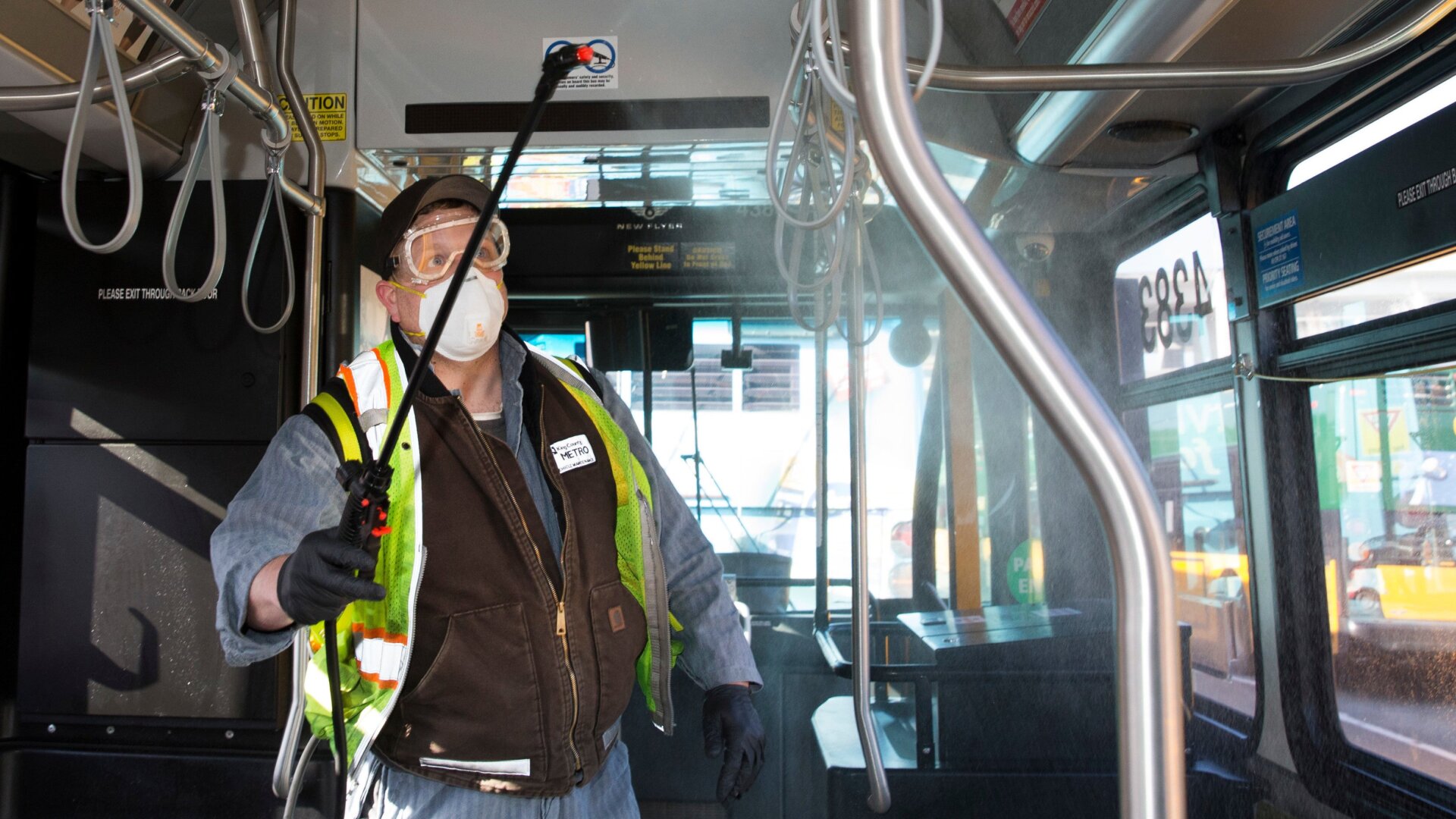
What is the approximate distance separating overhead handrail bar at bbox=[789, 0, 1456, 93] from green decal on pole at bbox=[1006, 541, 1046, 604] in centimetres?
230

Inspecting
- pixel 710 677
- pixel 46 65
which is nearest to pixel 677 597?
pixel 710 677

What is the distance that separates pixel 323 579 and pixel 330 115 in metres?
1.77

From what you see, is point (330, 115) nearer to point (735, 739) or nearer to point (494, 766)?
point (494, 766)

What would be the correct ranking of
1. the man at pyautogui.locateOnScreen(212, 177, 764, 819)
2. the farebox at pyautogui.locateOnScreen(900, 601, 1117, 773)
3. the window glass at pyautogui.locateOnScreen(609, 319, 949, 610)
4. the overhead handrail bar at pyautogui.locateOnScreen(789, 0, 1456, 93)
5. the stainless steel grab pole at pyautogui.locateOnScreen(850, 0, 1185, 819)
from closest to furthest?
1. the stainless steel grab pole at pyautogui.locateOnScreen(850, 0, 1185, 819)
2. the overhead handrail bar at pyautogui.locateOnScreen(789, 0, 1456, 93)
3. the man at pyautogui.locateOnScreen(212, 177, 764, 819)
4. the farebox at pyautogui.locateOnScreen(900, 601, 1117, 773)
5. the window glass at pyautogui.locateOnScreen(609, 319, 949, 610)

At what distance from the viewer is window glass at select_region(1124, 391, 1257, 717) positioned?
257cm

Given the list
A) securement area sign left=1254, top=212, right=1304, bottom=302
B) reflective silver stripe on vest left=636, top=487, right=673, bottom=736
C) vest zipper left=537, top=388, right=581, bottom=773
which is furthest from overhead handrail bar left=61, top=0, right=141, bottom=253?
securement area sign left=1254, top=212, right=1304, bottom=302

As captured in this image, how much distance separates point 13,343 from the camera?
104 inches

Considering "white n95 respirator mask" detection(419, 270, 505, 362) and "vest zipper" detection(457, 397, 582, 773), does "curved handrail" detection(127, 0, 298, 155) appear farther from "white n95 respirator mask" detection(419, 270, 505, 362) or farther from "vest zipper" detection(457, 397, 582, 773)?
"vest zipper" detection(457, 397, 582, 773)

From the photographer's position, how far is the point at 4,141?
2.46m

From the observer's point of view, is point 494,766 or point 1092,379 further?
point 1092,379

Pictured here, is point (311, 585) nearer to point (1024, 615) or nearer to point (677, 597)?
point (677, 597)

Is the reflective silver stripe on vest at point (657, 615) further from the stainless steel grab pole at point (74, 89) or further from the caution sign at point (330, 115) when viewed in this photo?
the caution sign at point (330, 115)

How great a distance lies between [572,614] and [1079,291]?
7.76ft

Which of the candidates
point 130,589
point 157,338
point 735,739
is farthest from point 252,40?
point 735,739
